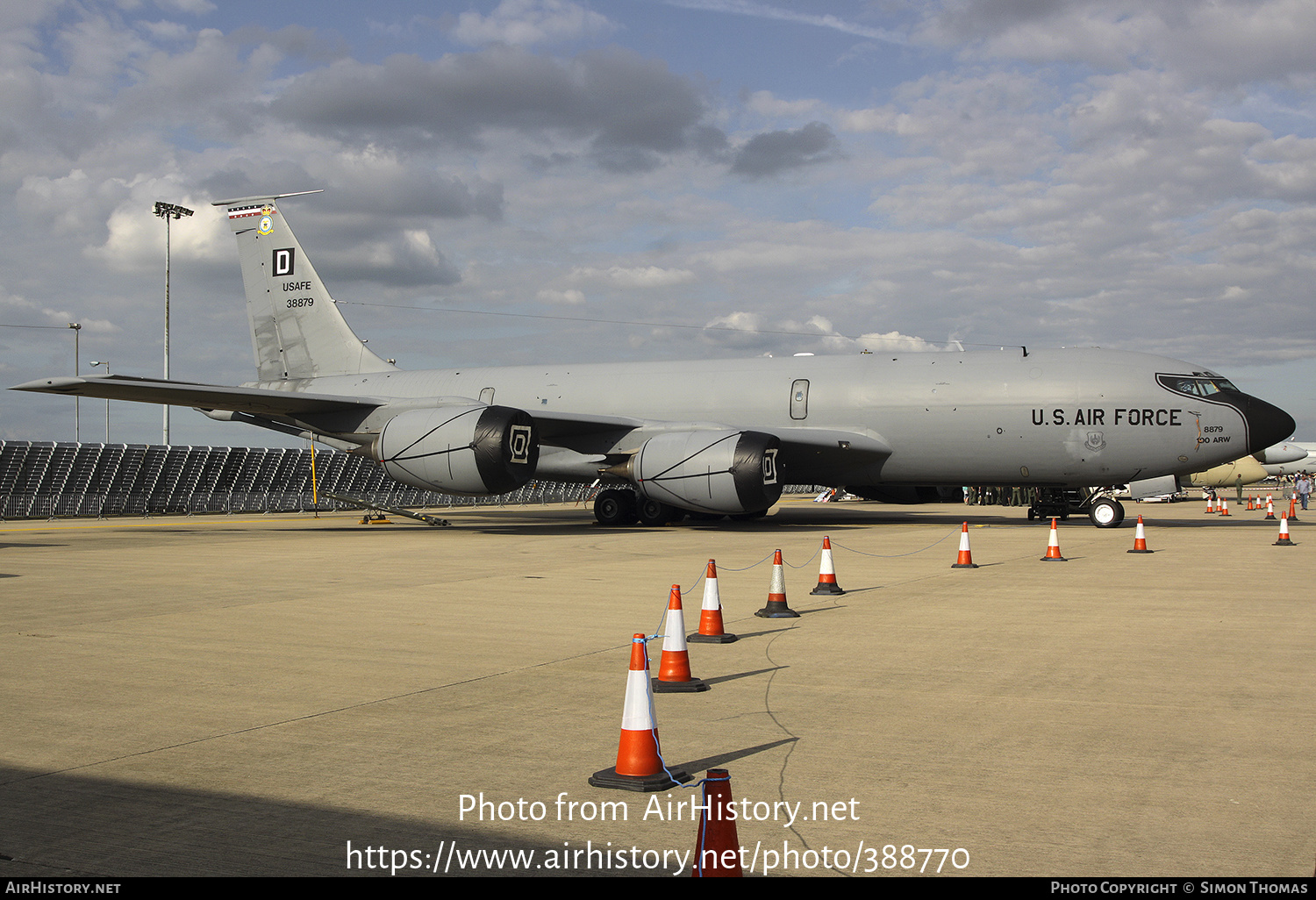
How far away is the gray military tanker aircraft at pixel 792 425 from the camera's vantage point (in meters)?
21.6

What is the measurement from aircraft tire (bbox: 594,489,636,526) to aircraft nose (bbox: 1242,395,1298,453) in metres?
13.5

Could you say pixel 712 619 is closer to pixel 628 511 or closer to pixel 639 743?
pixel 639 743

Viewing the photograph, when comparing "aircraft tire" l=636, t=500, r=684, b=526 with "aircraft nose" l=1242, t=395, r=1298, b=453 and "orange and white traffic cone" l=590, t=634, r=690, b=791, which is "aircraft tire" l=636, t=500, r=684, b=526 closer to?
"aircraft nose" l=1242, t=395, r=1298, b=453

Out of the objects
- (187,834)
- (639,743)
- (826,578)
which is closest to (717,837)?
(639,743)

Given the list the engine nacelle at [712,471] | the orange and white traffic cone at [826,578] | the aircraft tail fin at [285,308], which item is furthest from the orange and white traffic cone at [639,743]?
the aircraft tail fin at [285,308]

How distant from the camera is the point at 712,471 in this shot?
2175cm

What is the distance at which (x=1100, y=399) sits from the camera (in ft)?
71.4

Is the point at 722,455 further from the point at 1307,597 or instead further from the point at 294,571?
the point at 1307,597

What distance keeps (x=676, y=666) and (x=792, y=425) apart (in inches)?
702

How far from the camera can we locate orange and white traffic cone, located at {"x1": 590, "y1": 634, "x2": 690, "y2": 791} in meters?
4.75

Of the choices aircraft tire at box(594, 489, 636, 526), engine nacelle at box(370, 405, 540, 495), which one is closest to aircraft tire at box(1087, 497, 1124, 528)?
aircraft tire at box(594, 489, 636, 526)


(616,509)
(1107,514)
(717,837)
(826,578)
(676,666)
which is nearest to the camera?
(717,837)

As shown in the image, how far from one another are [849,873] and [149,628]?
307 inches

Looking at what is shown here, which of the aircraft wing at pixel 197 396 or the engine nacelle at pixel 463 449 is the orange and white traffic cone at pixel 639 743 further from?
the aircraft wing at pixel 197 396
